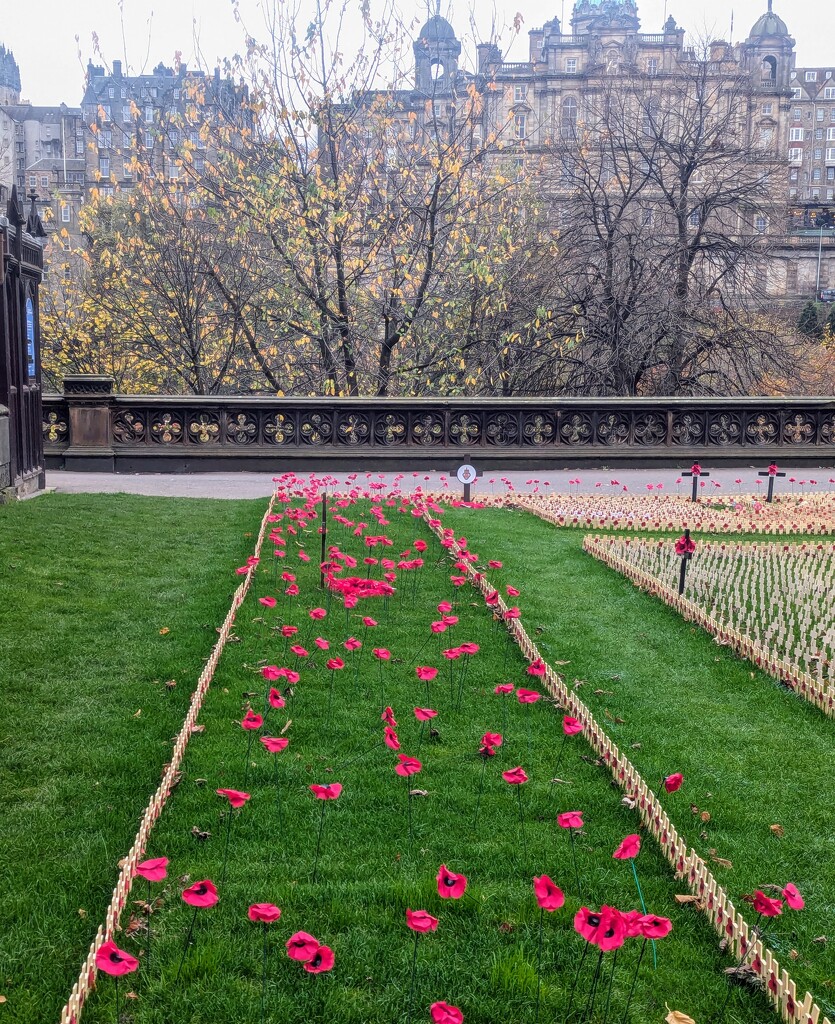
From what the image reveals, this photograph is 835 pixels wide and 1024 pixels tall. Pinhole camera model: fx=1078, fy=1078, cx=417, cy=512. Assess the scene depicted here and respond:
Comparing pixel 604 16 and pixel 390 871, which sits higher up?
pixel 604 16

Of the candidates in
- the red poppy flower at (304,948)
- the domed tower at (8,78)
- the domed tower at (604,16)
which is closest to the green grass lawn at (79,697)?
the red poppy flower at (304,948)

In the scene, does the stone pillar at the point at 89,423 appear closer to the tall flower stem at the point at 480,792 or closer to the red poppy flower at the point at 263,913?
the tall flower stem at the point at 480,792

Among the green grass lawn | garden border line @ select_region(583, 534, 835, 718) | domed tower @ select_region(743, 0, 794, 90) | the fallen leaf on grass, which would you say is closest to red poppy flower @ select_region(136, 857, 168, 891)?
the green grass lawn

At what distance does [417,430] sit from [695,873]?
15.7 meters

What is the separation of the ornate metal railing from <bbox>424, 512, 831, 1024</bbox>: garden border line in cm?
1319

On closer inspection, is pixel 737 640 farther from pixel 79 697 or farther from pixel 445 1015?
pixel 445 1015

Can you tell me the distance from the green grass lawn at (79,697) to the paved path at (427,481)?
14.0ft

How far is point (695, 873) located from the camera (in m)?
3.62

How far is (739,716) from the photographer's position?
18.4ft

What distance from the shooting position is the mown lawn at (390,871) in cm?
302

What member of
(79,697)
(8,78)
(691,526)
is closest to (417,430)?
(691,526)

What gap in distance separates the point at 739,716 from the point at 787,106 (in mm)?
112568

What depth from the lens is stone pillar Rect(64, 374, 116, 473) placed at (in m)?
17.6

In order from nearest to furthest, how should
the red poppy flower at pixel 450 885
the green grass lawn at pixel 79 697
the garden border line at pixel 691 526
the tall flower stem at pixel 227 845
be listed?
1. the red poppy flower at pixel 450 885
2. the green grass lawn at pixel 79 697
3. the tall flower stem at pixel 227 845
4. the garden border line at pixel 691 526
